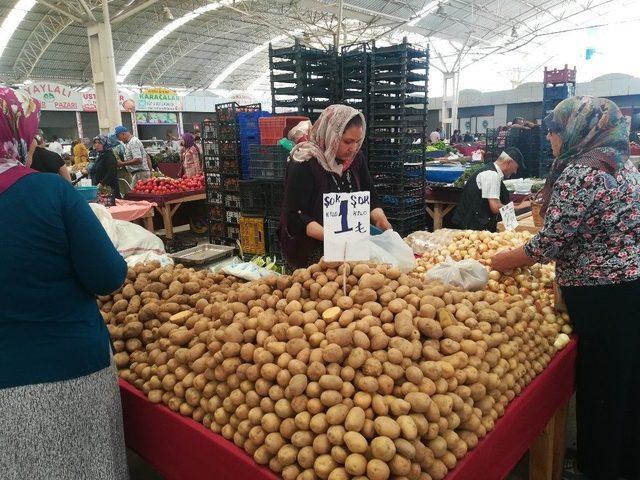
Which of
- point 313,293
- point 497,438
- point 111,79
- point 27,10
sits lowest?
point 497,438

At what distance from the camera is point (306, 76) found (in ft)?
20.7

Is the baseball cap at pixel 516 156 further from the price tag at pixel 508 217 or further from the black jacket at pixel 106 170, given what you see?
the black jacket at pixel 106 170

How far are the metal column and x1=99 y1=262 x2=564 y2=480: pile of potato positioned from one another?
11.9 meters

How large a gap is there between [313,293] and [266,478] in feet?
2.18

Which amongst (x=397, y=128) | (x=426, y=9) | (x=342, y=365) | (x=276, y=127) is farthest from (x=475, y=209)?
(x=426, y=9)

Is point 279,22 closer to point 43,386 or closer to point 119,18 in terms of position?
point 119,18

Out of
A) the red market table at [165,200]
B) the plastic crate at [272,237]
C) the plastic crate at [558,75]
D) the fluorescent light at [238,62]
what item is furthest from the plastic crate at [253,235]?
the fluorescent light at [238,62]

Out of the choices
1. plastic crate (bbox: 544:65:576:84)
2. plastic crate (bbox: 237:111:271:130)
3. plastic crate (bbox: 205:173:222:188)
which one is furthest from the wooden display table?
plastic crate (bbox: 544:65:576:84)

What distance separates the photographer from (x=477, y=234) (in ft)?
10.9

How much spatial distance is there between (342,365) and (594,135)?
1434mm

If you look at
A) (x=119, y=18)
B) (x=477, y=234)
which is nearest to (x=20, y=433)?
(x=477, y=234)

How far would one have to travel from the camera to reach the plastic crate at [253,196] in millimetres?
5984

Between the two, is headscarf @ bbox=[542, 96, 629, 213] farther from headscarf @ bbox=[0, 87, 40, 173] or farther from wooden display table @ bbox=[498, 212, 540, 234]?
wooden display table @ bbox=[498, 212, 540, 234]

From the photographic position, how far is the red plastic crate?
18.2ft
